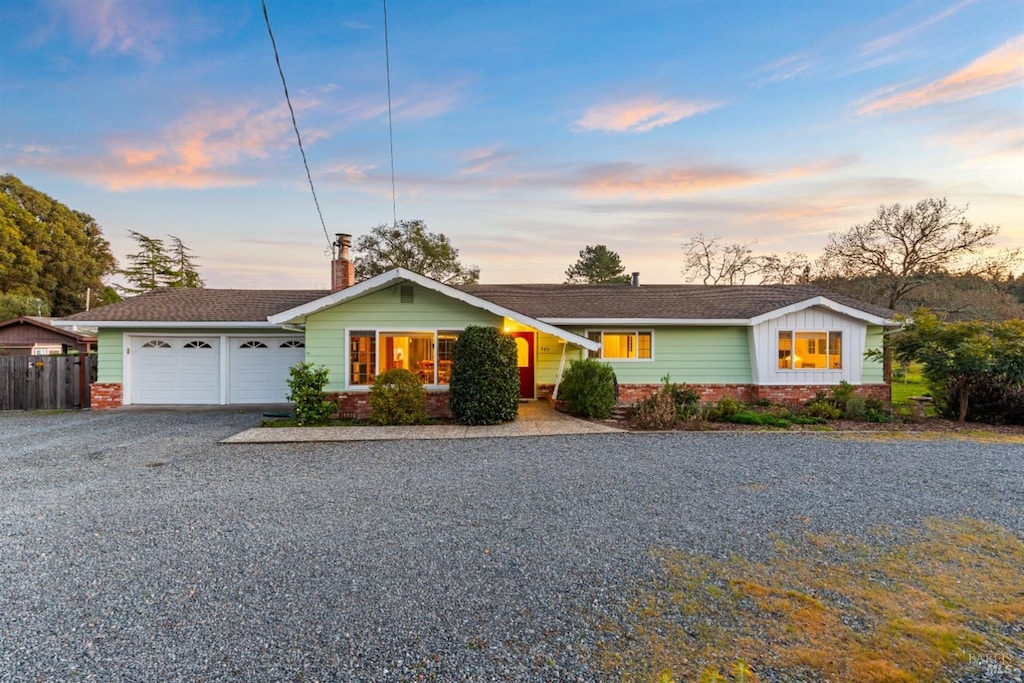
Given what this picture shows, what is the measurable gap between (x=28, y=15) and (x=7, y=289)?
34248 millimetres

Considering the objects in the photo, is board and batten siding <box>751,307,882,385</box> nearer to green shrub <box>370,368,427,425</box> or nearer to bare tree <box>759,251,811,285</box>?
Result: green shrub <box>370,368,427,425</box>

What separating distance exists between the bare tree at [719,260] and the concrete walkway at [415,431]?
75.6 feet

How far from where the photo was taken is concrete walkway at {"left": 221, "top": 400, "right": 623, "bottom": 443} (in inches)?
335

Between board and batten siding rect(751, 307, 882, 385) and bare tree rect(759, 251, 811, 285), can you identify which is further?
bare tree rect(759, 251, 811, 285)

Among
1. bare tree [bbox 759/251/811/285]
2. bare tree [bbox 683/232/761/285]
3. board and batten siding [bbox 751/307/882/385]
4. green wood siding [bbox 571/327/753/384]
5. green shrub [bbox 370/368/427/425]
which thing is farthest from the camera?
bare tree [bbox 683/232/761/285]

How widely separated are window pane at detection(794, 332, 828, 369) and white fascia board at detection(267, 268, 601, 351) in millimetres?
6917

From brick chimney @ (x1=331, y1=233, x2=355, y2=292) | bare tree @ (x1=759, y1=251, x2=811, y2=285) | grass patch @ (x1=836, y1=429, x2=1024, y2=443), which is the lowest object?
grass patch @ (x1=836, y1=429, x2=1024, y2=443)

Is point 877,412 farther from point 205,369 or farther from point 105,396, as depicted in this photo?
point 105,396

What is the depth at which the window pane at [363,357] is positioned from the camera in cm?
1076

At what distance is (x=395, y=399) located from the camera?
9844mm

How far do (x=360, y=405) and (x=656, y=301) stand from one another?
363 inches

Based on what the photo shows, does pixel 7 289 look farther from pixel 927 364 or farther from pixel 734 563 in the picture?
pixel 927 364

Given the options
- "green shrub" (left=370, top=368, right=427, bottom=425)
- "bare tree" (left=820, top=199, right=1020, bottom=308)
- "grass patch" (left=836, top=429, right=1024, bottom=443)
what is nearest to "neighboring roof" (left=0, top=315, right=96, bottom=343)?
"green shrub" (left=370, top=368, right=427, bottom=425)

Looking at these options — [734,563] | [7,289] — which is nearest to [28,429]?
[734,563]
